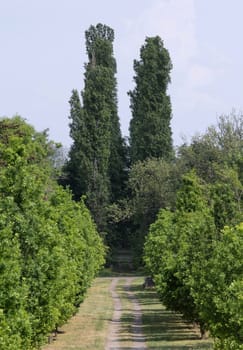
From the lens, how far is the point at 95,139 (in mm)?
81312

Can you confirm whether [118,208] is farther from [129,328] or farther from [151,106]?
[129,328]

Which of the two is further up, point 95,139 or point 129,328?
point 95,139

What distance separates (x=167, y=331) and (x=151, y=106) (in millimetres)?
50140

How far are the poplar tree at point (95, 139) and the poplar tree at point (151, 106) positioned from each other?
275 cm

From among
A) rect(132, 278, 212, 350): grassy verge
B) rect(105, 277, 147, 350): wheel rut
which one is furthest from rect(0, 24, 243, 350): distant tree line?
rect(105, 277, 147, 350): wheel rut

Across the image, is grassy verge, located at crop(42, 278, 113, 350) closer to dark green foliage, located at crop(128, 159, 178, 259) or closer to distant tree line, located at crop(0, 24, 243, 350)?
distant tree line, located at crop(0, 24, 243, 350)

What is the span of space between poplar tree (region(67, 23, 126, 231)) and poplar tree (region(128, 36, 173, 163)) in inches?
108

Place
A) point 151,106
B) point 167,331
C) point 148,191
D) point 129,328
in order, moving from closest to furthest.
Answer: point 167,331 → point 129,328 → point 148,191 → point 151,106

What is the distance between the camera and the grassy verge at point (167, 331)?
29.7m

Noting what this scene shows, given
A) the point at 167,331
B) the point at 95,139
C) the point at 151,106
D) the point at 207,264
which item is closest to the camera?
the point at 207,264

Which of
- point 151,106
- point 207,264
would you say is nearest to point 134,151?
point 151,106

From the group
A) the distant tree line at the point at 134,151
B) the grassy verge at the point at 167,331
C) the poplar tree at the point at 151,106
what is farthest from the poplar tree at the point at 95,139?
the grassy verge at the point at 167,331

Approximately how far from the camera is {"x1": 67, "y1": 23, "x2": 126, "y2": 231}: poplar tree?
81250mm

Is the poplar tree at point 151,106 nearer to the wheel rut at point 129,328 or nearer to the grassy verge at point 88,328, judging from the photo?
the wheel rut at point 129,328
